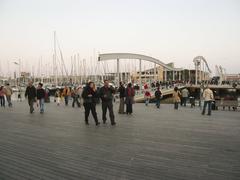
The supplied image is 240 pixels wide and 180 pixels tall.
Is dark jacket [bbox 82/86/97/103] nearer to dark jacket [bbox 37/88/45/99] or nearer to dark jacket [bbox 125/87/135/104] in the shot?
dark jacket [bbox 125/87/135/104]

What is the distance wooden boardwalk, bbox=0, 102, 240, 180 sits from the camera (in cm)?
527

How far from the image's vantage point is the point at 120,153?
6.81 meters

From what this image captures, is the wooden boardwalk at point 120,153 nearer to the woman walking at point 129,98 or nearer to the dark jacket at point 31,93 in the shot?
the woman walking at point 129,98

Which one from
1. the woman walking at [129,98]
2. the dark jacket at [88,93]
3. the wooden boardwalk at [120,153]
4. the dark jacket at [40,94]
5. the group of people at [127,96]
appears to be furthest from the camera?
the dark jacket at [40,94]

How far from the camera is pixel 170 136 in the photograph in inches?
354

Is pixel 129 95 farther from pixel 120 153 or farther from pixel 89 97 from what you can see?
pixel 120 153

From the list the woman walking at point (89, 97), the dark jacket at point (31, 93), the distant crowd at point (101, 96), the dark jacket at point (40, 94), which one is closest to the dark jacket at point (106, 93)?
the distant crowd at point (101, 96)

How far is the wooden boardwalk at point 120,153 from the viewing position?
17.3 feet

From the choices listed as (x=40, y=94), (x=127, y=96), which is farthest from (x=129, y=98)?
(x=40, y=94)

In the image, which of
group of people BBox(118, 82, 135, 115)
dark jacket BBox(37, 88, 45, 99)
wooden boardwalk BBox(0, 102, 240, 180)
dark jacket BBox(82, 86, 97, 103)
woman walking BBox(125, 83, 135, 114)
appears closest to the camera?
wooden boardwalk BBox(0, 102, 240, 180)

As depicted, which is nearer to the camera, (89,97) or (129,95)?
(89,97)

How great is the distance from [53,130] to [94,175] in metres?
5.50

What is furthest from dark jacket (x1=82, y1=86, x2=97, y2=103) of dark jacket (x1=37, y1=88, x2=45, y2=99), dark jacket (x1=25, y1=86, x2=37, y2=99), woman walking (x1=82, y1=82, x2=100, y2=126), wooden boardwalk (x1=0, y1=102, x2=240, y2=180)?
dark jacket (x1=25, y1=86, x2=37, y2=99)

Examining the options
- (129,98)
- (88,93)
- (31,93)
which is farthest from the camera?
(31,93)
